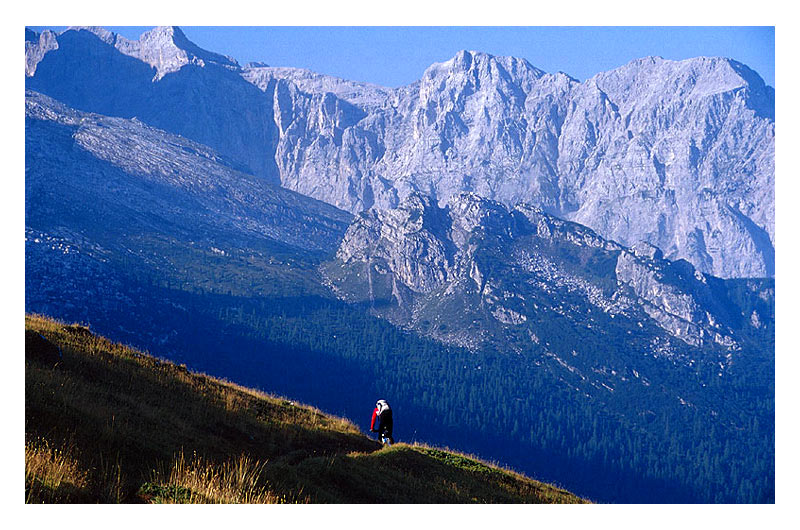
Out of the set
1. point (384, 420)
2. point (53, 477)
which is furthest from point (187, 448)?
point (384, 420)

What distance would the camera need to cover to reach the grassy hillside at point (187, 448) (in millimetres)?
23672

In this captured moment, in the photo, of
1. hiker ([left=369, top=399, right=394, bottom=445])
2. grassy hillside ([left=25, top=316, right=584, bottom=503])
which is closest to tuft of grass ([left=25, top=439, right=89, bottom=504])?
grassy hillside ([left=25, top=316, right=584, bottom=503])

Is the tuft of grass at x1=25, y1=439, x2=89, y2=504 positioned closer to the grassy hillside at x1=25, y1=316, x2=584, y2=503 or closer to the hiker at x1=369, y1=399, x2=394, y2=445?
the grassy hillside at x1=25, y1=316, x2=584, y2=503

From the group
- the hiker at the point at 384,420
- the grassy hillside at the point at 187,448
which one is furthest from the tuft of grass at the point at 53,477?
the hiker at the point at 384,420

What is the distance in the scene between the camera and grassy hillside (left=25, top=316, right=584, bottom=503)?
2367cm

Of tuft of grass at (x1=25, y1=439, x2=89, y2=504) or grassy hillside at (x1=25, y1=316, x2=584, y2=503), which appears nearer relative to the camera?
tuft of grass at (x1=25, y1=439, x2=89, y2=504)

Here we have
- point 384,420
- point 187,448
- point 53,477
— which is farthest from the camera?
point 384,420

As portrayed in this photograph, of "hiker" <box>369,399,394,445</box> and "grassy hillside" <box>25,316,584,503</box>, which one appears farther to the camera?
"hiker" <box>369,399,394,445</box>

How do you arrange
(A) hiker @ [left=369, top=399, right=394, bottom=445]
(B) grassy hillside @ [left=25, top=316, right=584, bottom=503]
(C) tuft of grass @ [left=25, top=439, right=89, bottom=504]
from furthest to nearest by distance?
(A) hiker @ [left=369, top=399, right=394, bottom=445] → (B) grassy hillside @ [left=25, top=316, right=584, bottom=503] → (C) tuft of grass @ [left=25, top=439, right=89, bottom=504]

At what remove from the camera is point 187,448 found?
1099 inches

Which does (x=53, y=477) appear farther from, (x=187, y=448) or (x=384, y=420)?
(x=384, y=420)

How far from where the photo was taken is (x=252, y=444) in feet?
102

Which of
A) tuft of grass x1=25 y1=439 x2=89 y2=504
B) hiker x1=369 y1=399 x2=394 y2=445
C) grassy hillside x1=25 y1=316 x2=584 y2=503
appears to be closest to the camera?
tuft of grass x1=25 y1=439 x2=89 y2=504
